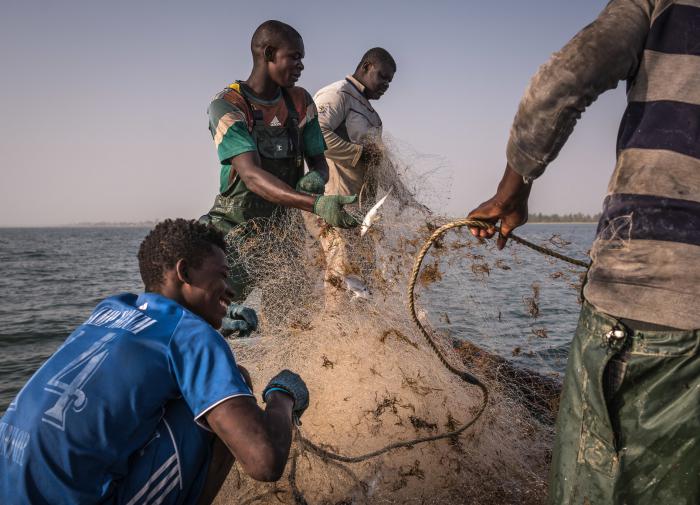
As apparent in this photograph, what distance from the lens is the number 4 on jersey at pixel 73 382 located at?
5.30 feet

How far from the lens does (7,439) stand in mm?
1676

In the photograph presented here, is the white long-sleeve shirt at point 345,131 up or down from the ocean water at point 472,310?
up

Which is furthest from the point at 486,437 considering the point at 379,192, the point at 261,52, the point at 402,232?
the point at 261,52

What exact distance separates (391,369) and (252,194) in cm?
144

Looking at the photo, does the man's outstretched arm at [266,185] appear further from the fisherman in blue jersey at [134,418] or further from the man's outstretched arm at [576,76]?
the man's outstretched arm at [576,76]

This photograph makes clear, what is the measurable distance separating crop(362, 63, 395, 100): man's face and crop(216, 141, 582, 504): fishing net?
1.43 metres

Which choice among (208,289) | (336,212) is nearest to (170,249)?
(208,289)

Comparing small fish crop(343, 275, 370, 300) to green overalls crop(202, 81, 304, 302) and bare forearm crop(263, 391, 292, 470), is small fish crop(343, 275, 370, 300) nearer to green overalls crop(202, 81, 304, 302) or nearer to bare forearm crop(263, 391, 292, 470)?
green overalls crop(202, 81, 304, 302)

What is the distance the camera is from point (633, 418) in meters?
1.52

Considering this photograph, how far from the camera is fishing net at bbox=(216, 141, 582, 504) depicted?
113 inches

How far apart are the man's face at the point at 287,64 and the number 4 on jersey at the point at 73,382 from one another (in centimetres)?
227

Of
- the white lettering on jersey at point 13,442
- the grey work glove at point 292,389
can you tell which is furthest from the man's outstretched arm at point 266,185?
the white lettering on jersey at point 13,442

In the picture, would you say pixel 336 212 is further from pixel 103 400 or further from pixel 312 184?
pixel 103 400

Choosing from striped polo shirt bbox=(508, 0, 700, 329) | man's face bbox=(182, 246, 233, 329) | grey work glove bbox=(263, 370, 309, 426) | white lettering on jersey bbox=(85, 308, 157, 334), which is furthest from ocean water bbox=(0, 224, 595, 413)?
white lettering on jersey bbox=(85, 308, 157, 334)
